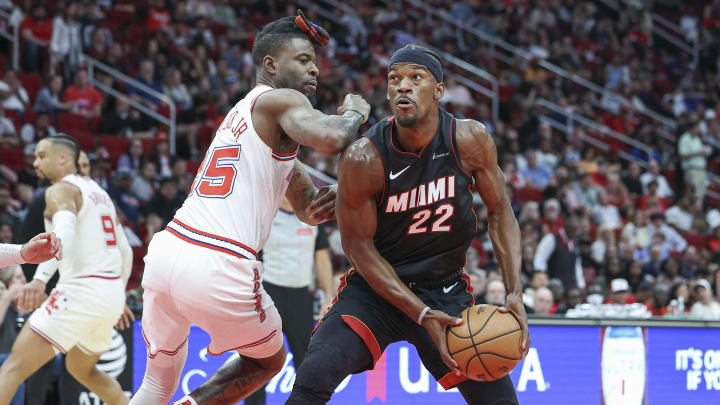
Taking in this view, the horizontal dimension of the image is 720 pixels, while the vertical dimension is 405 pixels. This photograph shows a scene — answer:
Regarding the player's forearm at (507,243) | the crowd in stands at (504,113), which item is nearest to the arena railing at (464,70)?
the crowd in stands at (504,113)

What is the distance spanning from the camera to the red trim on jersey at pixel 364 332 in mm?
4270

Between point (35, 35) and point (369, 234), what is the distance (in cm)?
1090

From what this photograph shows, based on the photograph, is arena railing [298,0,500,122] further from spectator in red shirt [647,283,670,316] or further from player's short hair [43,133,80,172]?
player's short hair [43,133,80,172]

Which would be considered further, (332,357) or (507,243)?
(507,243)

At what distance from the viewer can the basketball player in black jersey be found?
4.16 metres

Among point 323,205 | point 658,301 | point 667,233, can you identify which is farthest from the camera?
point 667,233

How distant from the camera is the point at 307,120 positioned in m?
3.91

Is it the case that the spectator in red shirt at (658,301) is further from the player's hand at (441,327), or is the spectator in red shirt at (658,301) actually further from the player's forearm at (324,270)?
the player's hand at (441,327)

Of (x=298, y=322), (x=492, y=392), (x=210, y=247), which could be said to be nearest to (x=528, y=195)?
(x=298, y=322)

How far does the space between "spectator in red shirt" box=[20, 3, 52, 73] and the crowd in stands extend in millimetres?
25

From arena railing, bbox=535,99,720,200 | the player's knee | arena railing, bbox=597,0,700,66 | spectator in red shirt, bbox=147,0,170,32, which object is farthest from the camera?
arena railing, bbox=597,0,700,66

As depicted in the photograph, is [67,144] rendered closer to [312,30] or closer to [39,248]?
[39,248]

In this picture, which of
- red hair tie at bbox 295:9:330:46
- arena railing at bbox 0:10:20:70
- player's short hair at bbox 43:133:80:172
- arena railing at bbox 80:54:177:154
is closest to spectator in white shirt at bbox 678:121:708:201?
arena railing at bbox 80:54:177:154

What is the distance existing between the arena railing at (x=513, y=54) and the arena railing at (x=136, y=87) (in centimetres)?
760
